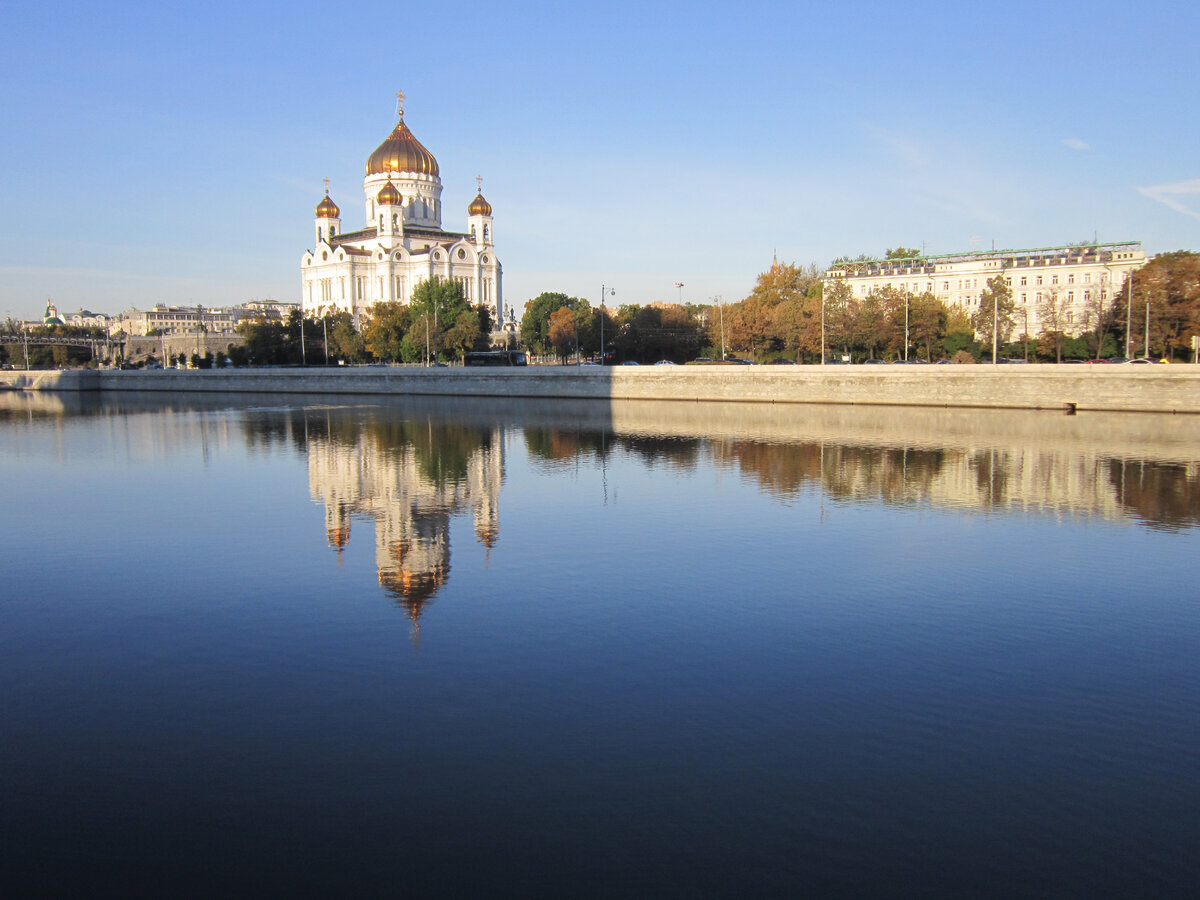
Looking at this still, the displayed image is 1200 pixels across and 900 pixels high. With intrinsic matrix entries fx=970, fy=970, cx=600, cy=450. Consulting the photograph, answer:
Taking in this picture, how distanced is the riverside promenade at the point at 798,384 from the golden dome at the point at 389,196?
88.5 feet

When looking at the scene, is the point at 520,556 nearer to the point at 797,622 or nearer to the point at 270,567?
the point at 270,567

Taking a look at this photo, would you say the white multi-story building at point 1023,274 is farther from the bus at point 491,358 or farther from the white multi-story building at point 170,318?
the white multi-story building at point 170,318

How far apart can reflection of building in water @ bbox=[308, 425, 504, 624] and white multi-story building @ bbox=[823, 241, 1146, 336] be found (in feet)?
148

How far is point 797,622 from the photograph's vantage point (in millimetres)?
8539

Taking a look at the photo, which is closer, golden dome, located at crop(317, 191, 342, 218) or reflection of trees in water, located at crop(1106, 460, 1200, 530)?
reflection of trees in water, located at crop(1106, 460, 1200, 530)

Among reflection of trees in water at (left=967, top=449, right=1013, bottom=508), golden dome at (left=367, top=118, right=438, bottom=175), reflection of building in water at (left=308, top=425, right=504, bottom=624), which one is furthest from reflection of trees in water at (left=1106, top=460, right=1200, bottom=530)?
golden dome at (left=367, top=118, right=438, bottom=175)

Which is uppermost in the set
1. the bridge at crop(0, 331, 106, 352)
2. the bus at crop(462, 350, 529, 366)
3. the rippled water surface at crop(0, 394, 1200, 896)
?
the bridge at crop(0, 331, 106, 352)

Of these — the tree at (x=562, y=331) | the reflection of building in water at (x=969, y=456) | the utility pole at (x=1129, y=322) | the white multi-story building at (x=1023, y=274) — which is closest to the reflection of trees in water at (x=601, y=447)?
the reflection of building in water at (x=969, y=456)

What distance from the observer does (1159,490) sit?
15.5 meters

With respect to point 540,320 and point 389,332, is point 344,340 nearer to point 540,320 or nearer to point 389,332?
point 389,332

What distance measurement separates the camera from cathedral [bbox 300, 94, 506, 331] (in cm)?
7862

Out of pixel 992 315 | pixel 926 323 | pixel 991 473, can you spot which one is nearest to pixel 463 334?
pixel 926 323

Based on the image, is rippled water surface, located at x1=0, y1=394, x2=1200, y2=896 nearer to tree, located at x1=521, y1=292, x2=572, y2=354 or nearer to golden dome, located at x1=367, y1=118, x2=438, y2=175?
tree, located at x1=521, y1=292, x2=572, y2=354

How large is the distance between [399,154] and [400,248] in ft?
26.0
